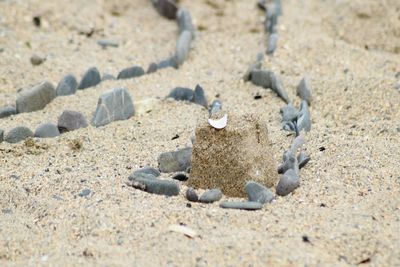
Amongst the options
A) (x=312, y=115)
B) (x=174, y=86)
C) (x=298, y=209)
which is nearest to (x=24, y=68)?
(x=174, y=86)

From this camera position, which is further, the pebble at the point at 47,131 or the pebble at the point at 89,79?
the pebble at the point at 89,79

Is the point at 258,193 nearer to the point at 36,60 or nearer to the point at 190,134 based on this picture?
the point at 190,134

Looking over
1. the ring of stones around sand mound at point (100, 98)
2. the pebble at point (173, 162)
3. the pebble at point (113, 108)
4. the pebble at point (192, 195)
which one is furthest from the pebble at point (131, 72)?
the pebble at point (192, 195)

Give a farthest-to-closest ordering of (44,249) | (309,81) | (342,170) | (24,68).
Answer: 1. (24,68)
2. (309,81)
3. (342,170)
4. (44,249)

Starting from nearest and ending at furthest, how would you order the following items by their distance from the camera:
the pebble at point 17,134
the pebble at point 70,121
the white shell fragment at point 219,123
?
Result: the white shell fragment at point 219,123 → the pebble at point 17,134 → the pebble at point 70,121

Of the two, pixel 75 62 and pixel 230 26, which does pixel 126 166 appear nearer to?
pixel 75 62

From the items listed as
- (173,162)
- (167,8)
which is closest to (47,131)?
(173,162)

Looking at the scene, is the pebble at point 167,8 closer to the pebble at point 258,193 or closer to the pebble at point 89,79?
the pebble at point 89,79
